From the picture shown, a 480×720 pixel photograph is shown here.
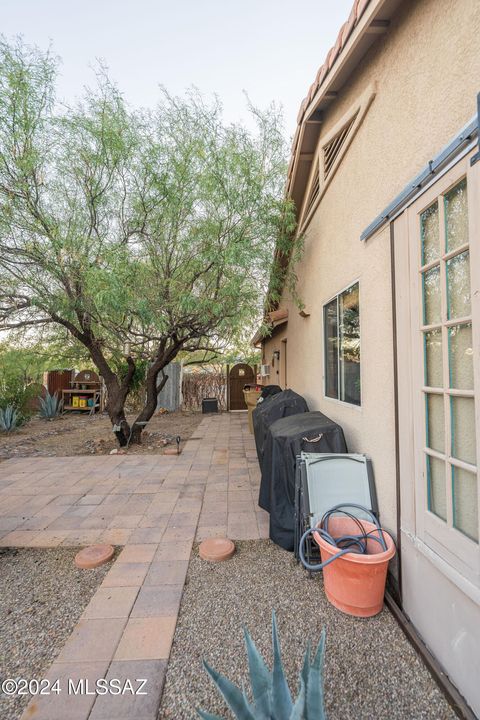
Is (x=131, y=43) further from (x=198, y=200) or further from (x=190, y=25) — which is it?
(x=198, y=200)

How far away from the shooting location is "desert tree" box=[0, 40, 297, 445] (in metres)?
4.91

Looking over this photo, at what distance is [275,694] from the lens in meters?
1.26

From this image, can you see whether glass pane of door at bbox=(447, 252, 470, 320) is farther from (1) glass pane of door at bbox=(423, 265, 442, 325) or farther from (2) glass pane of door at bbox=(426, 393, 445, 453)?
(2) glass pane of door at bbox=(426, 393, 445, 453)

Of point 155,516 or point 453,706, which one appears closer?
point 453,706

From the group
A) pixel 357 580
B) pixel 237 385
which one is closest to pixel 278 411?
pixel 357 580

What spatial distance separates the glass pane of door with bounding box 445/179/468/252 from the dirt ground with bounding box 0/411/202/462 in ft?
20.1

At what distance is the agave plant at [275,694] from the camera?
1.18m

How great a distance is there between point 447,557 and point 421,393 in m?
0.94

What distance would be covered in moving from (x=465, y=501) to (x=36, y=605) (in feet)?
9.59

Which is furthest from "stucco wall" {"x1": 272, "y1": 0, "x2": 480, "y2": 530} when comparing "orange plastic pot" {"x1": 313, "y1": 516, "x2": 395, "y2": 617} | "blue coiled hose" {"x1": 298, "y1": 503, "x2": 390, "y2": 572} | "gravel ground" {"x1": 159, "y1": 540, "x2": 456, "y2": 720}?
"gravel ground" {"x1": 159, "y1": 540, "x2": 456, "y2": 720}

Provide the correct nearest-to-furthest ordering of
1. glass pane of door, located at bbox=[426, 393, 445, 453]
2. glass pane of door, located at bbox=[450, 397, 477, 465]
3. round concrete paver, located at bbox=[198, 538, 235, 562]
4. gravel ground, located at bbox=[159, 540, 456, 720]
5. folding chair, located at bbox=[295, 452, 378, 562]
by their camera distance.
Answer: gravel ground, located at bbox=[159, 540, 456, 720] → glass pane of door, located at bbox=[450, 397, 477, 465] → glass pane of door, located at bbox=[426, 393, 445, 453] → folding chair, located at bbox=[295, 452, 378, 562] → round concrete paver, located at bbox=[198, 538, 235, 562]

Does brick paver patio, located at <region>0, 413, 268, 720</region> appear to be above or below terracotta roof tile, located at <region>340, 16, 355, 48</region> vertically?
below

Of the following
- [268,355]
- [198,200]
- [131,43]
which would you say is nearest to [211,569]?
[198,200]

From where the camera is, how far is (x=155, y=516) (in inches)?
150
